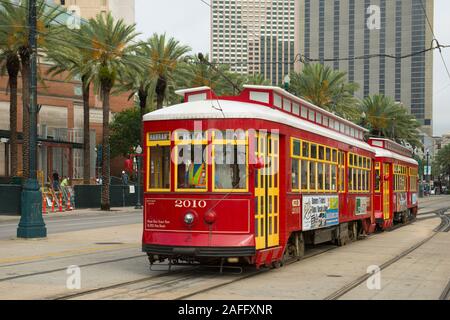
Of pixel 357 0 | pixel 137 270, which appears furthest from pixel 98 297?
pixel 357 0

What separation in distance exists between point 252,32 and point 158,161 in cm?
1567

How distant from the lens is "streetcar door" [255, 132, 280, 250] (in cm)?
1176

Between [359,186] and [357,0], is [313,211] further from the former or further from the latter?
[357,0]

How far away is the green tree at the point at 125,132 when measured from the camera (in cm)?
7881

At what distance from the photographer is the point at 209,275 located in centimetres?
1218

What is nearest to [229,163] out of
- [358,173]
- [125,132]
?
[358,173]

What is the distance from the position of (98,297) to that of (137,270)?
3428mm

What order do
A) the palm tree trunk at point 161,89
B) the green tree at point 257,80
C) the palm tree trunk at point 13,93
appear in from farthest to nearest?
the green tree at point 257,80 < the palm tree trunk at point 161,89 < the palm tree trunk at point 13,93

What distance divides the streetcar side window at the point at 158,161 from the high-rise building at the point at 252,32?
1103 centimetres

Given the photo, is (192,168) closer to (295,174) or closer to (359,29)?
(295,174)

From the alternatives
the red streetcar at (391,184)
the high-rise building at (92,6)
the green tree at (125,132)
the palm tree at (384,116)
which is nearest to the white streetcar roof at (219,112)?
the red streetcar at (391,184)

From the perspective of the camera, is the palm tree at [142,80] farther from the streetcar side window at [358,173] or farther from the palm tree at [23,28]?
the streetcar side window at [358,173]

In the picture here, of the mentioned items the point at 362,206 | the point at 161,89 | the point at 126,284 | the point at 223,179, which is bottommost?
the point at 126,284

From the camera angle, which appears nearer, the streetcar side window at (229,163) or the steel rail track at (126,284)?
the steel rail track at (126,284)
